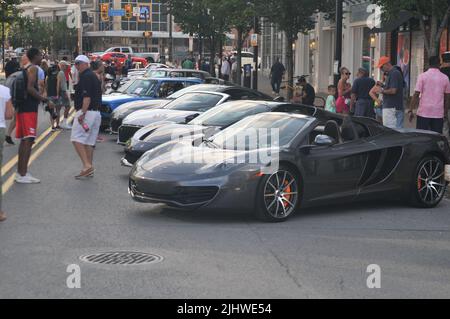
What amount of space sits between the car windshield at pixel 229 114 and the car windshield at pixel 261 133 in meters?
2.03

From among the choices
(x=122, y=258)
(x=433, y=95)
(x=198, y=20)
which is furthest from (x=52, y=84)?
(x=198, y=20)

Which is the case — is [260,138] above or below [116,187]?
above

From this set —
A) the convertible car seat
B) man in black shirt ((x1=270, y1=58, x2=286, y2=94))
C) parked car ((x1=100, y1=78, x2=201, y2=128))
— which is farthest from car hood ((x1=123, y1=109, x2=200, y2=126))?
man in black shirt ((x1=270, y1=58, x2=286, y2=94))

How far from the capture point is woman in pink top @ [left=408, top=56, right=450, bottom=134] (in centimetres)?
1381

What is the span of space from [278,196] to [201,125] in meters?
3.60

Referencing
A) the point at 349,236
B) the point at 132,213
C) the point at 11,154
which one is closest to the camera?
the point at 349,236

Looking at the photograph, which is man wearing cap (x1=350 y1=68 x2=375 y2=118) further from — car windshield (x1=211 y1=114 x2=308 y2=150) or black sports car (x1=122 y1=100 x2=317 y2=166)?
car windshield (x1=211 y1=114 x2=308 y2=150)

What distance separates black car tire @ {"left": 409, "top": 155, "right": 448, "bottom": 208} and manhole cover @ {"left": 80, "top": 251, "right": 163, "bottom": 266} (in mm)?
4495

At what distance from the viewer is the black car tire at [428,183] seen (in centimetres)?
1090

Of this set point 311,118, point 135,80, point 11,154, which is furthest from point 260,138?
point 135,80

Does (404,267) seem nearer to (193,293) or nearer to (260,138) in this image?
(193,293)

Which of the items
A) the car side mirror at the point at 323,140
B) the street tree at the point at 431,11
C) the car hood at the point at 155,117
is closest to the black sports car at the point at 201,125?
the car hood at the point at 155,117

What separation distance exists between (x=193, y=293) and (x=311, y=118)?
15.1 ft
